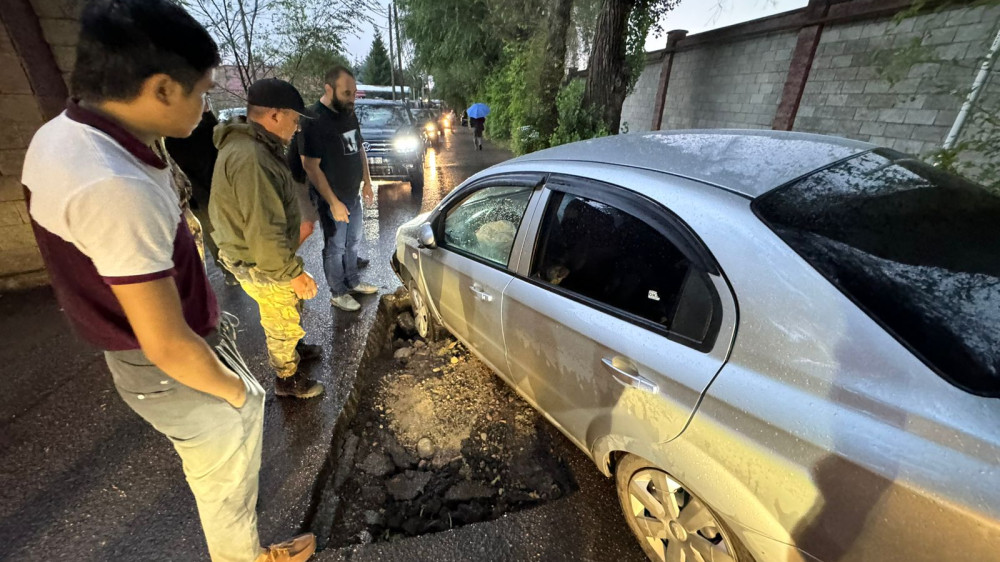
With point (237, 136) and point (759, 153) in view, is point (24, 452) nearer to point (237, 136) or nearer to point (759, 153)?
point (237, 136)

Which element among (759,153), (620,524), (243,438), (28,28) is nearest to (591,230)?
(759,153)

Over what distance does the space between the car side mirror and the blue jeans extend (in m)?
1.27

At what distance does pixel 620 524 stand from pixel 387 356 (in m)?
2.11

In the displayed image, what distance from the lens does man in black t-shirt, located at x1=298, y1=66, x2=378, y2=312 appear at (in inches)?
132

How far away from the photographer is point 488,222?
8.33 feet

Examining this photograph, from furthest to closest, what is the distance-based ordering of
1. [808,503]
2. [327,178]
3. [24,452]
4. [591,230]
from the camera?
[327,178], [24,452], [591,230], [808,503]

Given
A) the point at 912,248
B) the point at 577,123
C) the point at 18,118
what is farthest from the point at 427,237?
the point at 577,123

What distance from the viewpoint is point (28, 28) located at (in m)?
3.36

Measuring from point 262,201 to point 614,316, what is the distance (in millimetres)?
1800

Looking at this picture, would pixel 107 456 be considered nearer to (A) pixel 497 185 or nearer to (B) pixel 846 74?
(A) pixel 497 185

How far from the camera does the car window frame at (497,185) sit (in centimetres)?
207

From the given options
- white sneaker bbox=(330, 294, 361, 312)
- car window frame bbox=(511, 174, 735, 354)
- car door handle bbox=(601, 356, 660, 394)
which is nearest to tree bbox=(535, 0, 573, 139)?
white sneaker bbox=(330, 294, 361, 312)

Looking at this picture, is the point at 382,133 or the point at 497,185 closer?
the point at 497,185

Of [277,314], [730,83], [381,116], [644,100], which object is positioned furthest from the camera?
[644,100]
